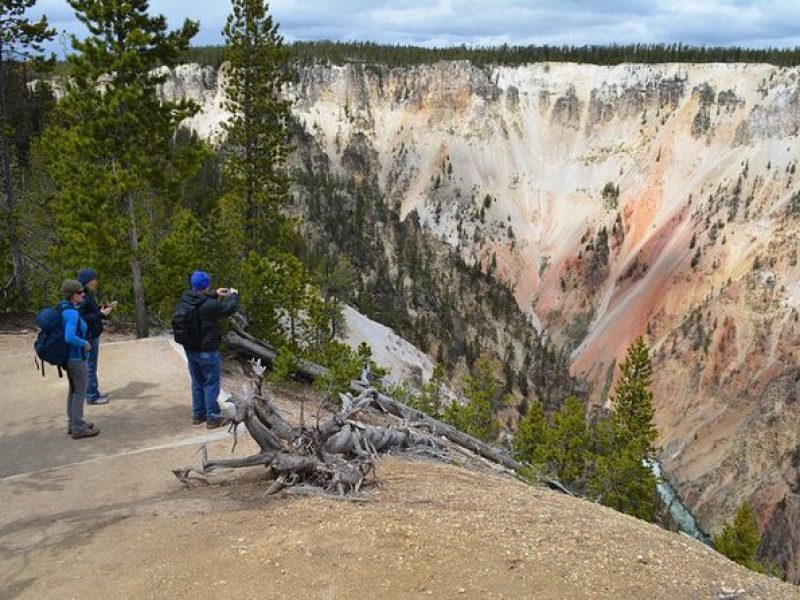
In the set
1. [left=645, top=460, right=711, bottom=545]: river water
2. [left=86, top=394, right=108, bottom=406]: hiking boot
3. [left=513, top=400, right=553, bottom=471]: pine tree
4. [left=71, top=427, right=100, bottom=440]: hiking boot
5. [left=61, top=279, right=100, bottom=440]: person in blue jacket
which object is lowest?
[left=645, top=460, right=711, bottom=545]: river water

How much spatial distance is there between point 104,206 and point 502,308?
57245mm

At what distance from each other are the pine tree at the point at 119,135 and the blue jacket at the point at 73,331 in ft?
21.0

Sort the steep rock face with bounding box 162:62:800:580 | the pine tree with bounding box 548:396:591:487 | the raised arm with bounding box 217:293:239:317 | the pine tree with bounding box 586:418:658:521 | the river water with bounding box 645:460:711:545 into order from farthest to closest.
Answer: the steep rock face with bounding box 162:62:800:580, the river water with bounding box 645:460:711:545, the pine tree with bounding box 548:396:591:487, the pine tree with bounding box 586:418:658:521, the raised arm with bounding box 217:293:239:317

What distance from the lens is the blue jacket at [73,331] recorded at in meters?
8.45

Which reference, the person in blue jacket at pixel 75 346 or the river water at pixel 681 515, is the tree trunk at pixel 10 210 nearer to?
the person in blue jacket at pixel 75 346

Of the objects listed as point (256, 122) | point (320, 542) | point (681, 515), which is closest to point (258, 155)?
point (256, 122)

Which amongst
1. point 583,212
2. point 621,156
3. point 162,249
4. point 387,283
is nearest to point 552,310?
point 583,212

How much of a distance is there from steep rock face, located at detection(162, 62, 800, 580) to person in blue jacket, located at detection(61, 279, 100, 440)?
135 ft

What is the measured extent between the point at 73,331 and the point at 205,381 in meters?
1.84

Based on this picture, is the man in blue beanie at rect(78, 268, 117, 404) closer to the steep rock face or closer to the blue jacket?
the blue jacket

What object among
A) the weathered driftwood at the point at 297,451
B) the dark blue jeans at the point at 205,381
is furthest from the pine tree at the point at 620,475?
the weathered driftwood at the point at 297,451

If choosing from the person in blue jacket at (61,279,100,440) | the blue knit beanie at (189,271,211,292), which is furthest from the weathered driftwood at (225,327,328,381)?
the blue knit beanie at (189,271,211,292)

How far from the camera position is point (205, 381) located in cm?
958

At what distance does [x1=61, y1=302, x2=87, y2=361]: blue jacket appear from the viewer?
8453 mm
